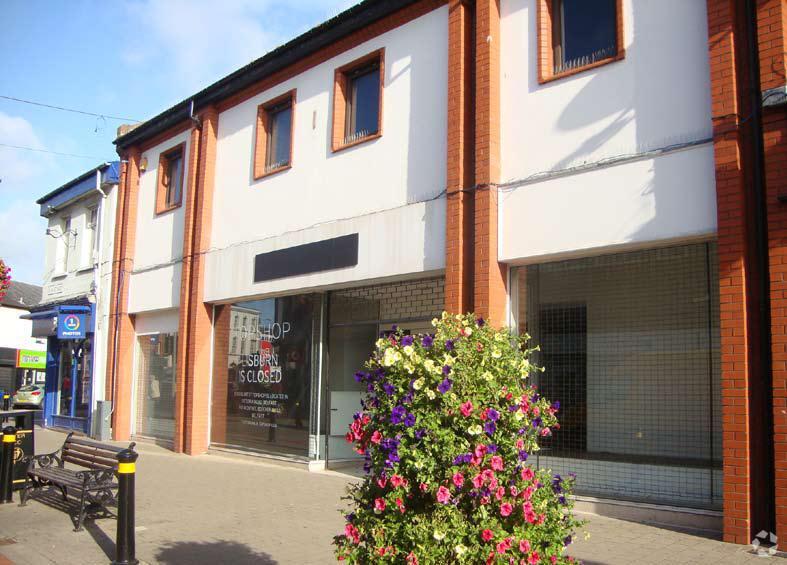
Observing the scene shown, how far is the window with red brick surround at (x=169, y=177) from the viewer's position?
55.4 ft

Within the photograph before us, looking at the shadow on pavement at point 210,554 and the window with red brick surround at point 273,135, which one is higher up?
the window with red brick surround at point 273,135

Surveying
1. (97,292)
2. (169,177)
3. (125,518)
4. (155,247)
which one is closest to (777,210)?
(125,518)

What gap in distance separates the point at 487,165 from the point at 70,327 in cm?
1383

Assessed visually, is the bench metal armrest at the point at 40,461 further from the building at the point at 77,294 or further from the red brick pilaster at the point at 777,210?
the red brick pilaster at the point at 777,210

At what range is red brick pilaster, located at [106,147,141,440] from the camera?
57.7 ft

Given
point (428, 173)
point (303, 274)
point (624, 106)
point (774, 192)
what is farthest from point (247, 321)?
point (774, 192)

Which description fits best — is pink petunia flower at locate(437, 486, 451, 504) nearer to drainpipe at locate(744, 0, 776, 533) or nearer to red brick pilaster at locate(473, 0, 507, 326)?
drainpipe at locate(744, 0, 776, 533)

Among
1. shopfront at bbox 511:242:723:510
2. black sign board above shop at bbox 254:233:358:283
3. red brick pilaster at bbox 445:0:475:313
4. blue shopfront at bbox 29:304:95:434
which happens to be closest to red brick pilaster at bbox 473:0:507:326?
red brick pilaster at bbox 445:0:475:313

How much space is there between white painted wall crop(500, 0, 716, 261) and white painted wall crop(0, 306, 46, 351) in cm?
4288

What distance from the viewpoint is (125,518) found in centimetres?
616

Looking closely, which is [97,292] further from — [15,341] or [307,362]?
[15,341]

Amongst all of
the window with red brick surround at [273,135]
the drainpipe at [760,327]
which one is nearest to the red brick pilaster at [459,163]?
the drainpipe at [760,327]

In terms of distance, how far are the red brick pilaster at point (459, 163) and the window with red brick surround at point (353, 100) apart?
199cm

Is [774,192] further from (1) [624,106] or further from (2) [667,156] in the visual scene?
(1) [624,106]
